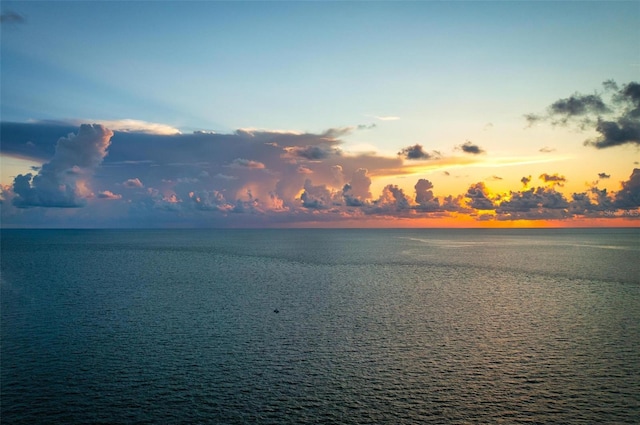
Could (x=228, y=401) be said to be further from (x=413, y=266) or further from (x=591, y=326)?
(x=413, y=266)

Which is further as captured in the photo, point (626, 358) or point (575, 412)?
point (626, 358)

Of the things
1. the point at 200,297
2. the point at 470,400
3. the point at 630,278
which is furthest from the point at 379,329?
the point at 630,278

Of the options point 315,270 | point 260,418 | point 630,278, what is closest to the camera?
point 260,418

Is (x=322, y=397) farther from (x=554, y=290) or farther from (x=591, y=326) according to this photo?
(x=554, y=290)

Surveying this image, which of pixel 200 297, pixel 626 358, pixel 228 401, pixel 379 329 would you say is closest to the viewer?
pixel 228 401

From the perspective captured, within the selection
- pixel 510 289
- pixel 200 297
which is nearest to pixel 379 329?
pixel 200 297

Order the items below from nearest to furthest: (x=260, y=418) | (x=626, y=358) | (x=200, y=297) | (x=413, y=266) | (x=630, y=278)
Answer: (x=260, y=418)
(x=626, y=358)
(x=200, y=297)
(x=630, y=278)
(x=413, y=266)
